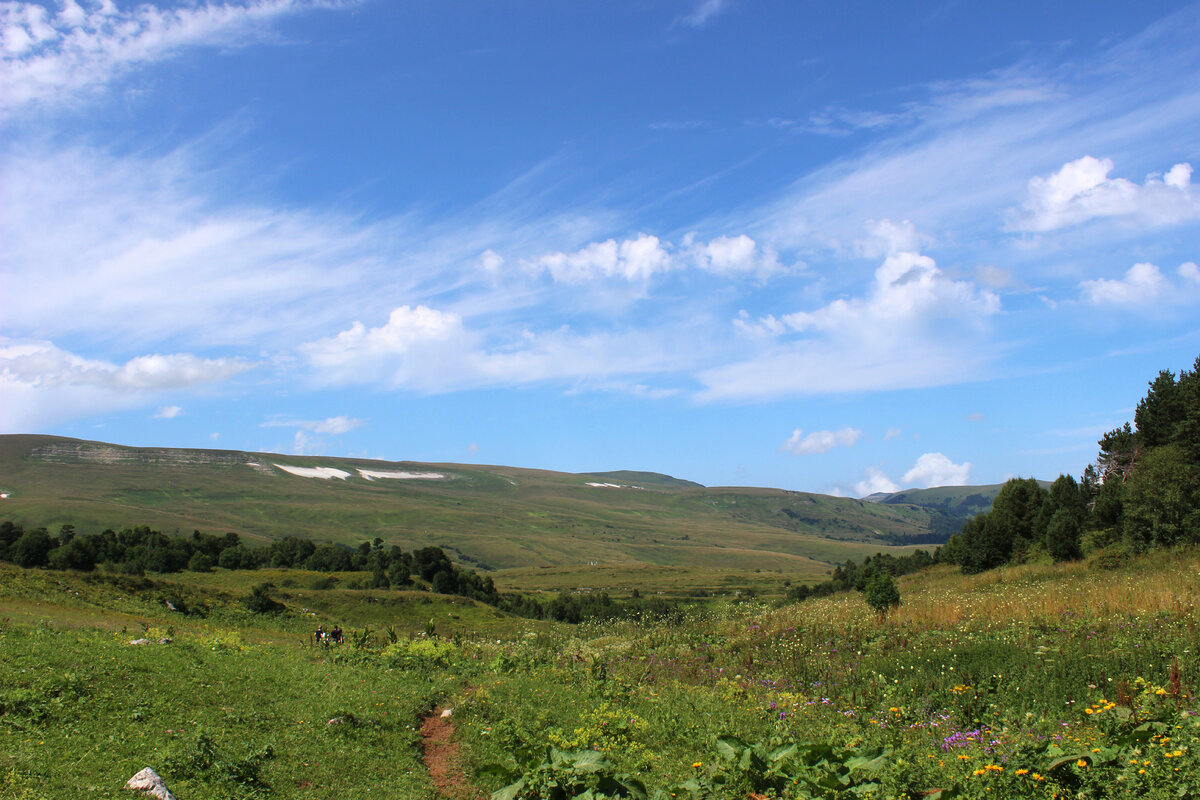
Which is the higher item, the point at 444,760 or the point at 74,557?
the point at 444,760

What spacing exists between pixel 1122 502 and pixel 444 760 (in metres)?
44.9

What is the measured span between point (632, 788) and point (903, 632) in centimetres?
1185

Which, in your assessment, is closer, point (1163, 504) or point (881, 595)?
point (881, 595)

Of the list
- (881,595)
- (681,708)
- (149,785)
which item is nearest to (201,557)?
(881,595)

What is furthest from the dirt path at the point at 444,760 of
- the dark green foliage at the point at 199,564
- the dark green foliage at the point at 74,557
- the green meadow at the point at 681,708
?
the dark green foliage at the point at 199,564

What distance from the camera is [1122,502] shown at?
41.8m

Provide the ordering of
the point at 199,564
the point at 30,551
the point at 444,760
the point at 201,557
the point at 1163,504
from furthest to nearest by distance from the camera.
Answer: the point at 201,557 → the point at 199,564 → the point at 30,551 → the point at 1163,504 → the point at 444,760

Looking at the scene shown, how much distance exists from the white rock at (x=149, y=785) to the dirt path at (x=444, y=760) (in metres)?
3.31

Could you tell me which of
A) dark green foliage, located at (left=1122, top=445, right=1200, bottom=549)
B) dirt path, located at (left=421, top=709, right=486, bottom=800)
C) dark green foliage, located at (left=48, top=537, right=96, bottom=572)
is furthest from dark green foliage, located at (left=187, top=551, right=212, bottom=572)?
dark green foliage, located at (left=1122, top=445, right=1200, bottom=549)

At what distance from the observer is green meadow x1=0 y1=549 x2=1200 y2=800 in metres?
7.46

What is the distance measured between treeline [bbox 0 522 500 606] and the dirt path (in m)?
62.3

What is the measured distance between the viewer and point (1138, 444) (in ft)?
188

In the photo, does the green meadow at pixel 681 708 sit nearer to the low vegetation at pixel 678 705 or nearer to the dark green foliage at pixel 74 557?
the low vegetation at pixel 678 705

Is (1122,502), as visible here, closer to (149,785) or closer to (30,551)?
(149,785)
